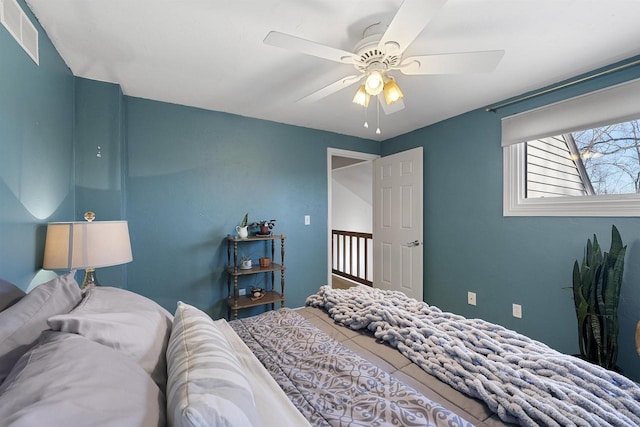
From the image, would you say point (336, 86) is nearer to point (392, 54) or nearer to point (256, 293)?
point (392, 54)

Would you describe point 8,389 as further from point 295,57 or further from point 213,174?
point 213,174

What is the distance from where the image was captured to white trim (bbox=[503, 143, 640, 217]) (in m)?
1.91

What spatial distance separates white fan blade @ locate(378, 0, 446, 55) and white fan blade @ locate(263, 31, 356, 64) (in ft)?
0.67

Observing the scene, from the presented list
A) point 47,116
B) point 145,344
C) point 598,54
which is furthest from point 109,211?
point 598,54

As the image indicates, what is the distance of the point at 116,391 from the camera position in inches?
21.7

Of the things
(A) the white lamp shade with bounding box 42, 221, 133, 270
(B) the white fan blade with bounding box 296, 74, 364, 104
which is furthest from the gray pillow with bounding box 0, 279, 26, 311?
(B) the white fan blade with bounding box 296, 74, 364, 104

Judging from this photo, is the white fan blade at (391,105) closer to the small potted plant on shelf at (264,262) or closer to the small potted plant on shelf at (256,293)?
the small potted plant on shelf at (264,262)

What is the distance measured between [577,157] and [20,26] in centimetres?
381

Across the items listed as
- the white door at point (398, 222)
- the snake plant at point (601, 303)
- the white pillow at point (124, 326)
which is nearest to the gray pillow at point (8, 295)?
the white pillow at point (124, 326)

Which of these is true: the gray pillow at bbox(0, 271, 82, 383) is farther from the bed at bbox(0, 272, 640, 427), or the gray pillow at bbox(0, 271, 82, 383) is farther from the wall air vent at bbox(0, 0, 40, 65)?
the wall air vent at bbox(0, 0, 40, 65)

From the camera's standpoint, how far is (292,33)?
1.60 metres

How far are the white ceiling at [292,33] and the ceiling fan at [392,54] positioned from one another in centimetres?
20

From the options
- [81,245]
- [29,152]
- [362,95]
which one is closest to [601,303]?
[362,95]

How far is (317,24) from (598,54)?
6.41ft
